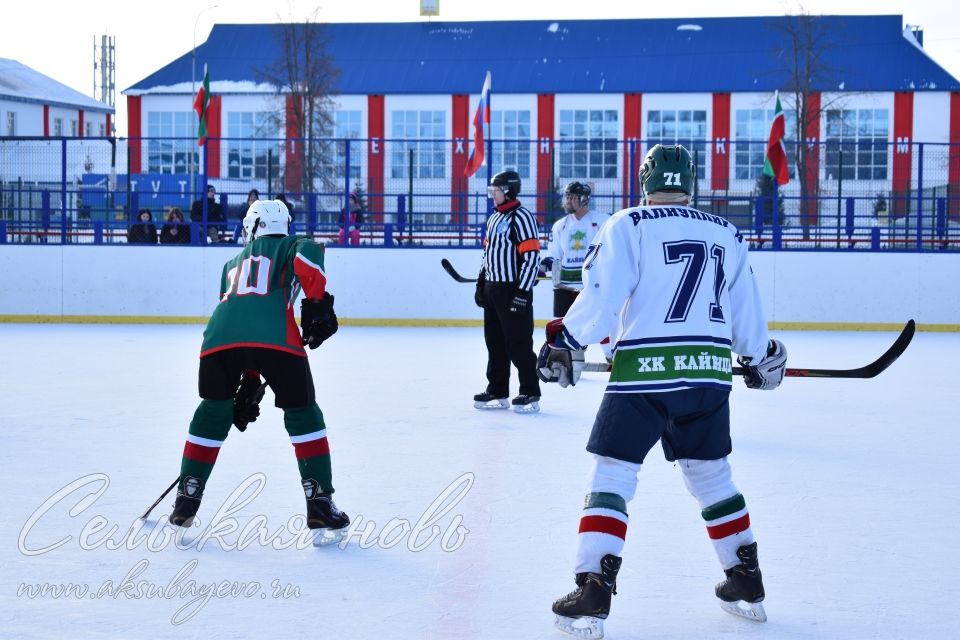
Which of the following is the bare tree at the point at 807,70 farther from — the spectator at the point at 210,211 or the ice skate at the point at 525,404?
the ice skate at the point at 525,404

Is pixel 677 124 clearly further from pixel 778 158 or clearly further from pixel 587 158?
pixel 778 158

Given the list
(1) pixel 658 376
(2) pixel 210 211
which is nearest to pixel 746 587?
(1) pixel 658 376

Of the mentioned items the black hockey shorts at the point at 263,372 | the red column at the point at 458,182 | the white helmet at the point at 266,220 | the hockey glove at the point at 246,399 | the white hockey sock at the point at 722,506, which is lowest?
the white hockey sock at the point at 722,506

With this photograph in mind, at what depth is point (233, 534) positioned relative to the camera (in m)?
4.48

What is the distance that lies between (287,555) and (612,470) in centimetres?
134

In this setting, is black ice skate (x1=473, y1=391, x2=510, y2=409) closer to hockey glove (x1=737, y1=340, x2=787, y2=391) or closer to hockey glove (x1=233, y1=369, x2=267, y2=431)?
hockey glove (x1=233, y1=369, x2=267, y2=431)

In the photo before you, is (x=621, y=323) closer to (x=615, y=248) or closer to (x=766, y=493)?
(x=615, y=248)

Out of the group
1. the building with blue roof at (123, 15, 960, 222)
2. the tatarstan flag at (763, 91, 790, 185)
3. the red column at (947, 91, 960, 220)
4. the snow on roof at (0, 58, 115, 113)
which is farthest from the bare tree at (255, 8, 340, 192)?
the red column at (947, 91, 960, 220)

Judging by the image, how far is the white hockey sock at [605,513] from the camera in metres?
3.37

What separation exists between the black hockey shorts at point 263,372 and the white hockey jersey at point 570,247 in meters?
4.79

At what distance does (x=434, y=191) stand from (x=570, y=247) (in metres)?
7.45

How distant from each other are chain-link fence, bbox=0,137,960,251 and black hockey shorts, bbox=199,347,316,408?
11105mm

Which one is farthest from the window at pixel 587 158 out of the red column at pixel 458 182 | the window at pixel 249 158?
the window at pixel 249 158

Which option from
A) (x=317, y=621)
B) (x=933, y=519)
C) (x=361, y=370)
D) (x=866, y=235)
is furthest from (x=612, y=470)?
(x=866, y=235)
